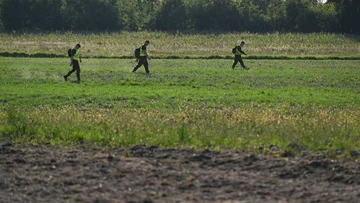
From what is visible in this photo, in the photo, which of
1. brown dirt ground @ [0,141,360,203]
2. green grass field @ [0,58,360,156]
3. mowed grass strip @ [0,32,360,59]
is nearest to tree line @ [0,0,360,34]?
mowed grass strip @ [0,32,360,59]

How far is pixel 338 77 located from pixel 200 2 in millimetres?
81796

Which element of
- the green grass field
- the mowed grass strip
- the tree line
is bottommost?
the mowed grass strip

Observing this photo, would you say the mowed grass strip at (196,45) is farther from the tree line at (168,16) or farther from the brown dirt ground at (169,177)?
the brown dirt ground at (169,177)

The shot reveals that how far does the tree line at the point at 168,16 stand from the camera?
101 metres

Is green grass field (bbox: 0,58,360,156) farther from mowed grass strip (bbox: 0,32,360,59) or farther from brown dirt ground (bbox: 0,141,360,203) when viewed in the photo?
mowed grass strip (bbox: 0,32,360,59)

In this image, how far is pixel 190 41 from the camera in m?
77.2

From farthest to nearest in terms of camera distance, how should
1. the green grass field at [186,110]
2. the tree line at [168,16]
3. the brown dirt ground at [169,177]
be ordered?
the tree line at [168,16] < the green grass field at [186,110] < the brown dirt ground at [169,177]

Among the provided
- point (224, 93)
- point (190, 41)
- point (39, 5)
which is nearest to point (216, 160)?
point (224, 93)

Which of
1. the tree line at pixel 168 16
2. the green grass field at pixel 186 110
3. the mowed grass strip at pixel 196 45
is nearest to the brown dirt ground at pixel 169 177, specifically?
the green grass field at pixel 186 110

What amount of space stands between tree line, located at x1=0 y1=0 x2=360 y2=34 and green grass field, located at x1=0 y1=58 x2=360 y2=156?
224 ft

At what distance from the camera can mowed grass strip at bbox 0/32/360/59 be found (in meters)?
58.5

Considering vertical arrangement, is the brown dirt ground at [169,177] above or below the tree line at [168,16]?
below

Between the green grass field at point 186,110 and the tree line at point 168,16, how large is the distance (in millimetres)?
68390

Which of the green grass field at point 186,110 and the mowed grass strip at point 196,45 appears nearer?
the green grass field at point 186,110
